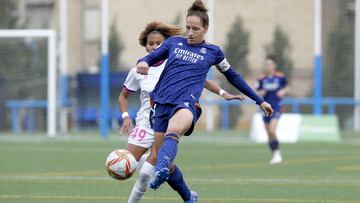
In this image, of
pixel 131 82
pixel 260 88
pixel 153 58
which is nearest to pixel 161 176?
pixel 153 58

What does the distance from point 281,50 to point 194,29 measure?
20.6m

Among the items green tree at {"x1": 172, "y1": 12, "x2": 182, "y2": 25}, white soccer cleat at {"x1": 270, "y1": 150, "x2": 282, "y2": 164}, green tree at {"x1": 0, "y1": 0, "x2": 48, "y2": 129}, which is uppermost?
green tree at {"x1": 172, "y1": 12, "x2": 182, "y2": 25}

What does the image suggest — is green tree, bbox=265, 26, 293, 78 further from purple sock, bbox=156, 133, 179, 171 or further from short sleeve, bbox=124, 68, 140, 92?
purple sock, bbox=156, 133, 179, 171

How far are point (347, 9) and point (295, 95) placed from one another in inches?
120

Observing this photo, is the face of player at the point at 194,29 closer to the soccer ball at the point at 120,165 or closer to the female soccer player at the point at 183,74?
the female soccer player at the point at 183,74

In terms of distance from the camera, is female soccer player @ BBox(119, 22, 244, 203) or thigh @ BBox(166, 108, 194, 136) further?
female soccer player @ BBox(119, 22, 244, 203)

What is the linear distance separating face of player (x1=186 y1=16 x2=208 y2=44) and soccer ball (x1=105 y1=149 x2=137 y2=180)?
1.27 m

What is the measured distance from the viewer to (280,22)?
30.8 meters

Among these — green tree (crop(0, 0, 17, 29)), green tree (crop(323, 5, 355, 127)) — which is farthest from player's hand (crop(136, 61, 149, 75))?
green tree (crop(0, 0, 17, 29))

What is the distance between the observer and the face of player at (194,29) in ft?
30.1

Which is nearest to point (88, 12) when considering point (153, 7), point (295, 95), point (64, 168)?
point (153, 7)

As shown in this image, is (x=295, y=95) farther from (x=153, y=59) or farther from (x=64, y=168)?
(x=153, y=59)

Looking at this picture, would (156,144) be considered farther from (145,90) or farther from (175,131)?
(145,90)

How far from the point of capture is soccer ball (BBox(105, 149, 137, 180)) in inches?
350
